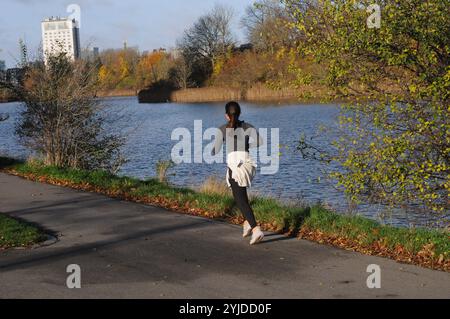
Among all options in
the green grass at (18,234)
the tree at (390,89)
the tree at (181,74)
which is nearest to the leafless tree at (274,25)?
the tree at (390,89)

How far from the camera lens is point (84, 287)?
6898 mm

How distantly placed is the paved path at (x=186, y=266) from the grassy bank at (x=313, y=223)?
1.48ft

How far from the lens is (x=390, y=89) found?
9891 mm

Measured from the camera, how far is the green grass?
8.98 meters

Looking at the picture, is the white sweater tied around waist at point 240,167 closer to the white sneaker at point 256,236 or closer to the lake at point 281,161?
the white sneaker at point 256,236

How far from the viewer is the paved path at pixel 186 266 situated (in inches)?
267

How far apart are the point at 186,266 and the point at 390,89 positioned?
14.2 feet

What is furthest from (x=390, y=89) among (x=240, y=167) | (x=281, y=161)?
(x=281, y=161)

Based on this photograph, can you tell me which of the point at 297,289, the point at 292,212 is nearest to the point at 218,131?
the point at 292,212

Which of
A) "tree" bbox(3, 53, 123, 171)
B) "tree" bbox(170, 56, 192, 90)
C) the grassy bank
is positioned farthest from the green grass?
"tree" bbox(170, 56, 192, 90)

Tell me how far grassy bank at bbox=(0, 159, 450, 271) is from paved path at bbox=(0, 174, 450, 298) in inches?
17.8

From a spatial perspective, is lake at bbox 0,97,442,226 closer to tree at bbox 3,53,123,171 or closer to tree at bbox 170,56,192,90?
tree at bbox 3,53,123,171

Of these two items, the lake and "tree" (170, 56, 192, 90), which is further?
"tree" (170, 56, 192, 90)
